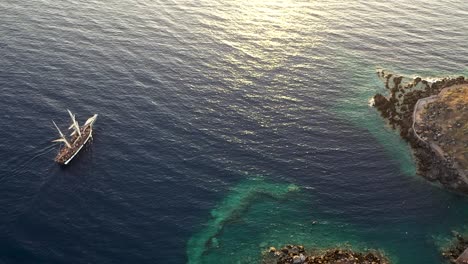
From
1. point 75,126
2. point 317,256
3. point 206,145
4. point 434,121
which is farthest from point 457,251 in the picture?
point 75,126

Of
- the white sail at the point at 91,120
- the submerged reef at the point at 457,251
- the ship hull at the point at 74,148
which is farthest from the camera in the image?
the white sail at the point at 91,120

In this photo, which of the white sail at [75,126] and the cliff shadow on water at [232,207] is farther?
the white sail at [75,126]

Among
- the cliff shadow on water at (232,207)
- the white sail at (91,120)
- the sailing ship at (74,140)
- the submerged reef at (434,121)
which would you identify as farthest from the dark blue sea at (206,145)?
the white sail at (91,120)

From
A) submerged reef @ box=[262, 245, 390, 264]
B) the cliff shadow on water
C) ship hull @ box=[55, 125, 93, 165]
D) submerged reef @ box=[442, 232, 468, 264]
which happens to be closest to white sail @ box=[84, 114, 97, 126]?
ship hull @ box=[55, 125, 93, 165]

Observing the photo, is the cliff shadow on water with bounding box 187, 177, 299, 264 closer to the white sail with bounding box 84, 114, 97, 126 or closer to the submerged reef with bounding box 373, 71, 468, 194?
the submerged reef with bounding box 373, 71, 468, 194

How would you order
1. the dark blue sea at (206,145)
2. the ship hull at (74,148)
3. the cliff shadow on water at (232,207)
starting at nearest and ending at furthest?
1. the cliff shadow on water at (232,207)
2. the dark blue sea at (206,145)
3. the ship hull at (74,148)

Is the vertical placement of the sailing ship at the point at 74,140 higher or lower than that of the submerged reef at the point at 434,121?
lower

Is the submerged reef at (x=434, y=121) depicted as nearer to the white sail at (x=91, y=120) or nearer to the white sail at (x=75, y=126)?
the white sail at (x=91, y=120)
